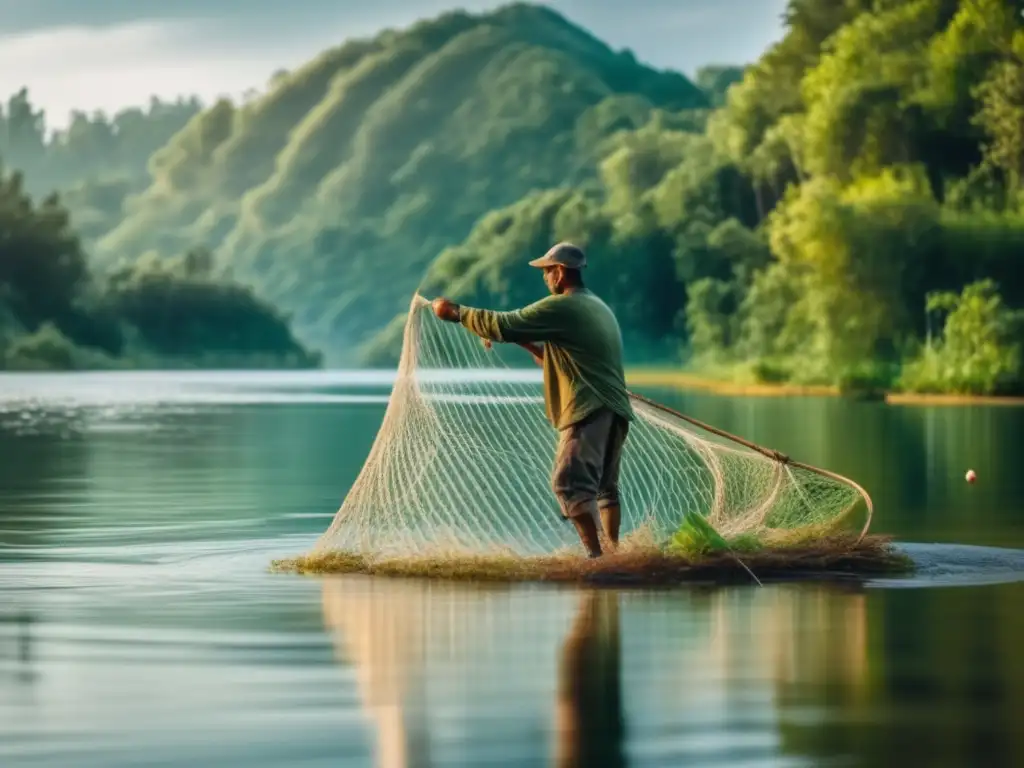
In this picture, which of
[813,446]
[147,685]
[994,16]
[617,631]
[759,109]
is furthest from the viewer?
[759,109]

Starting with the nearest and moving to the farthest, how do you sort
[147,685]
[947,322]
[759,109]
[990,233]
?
1. [147,685]
2. [947,322]
3. [990,233]
4. [759,109]

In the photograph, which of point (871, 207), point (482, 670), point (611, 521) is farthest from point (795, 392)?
point (482, 670)

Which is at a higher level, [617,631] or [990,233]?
[990,233]

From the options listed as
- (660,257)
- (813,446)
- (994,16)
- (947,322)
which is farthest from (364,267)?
(813,446)

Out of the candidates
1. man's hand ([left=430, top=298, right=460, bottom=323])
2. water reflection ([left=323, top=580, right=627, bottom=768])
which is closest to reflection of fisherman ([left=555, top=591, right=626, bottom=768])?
water reflection ([left=323, top=580, right=627, bottom=768])

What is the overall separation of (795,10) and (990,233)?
3559 cm

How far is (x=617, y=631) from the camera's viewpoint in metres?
11.6

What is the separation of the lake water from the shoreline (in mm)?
34451

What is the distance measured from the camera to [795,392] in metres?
63.2

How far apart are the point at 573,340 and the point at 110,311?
113775mm

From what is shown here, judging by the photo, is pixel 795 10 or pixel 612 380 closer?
pixel 612 380

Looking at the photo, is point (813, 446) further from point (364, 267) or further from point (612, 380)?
point (364, 267)

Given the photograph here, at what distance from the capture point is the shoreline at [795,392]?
2149 inches

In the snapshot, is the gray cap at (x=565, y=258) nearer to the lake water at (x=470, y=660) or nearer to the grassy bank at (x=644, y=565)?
the grassy bank at (x=644, y=565)
